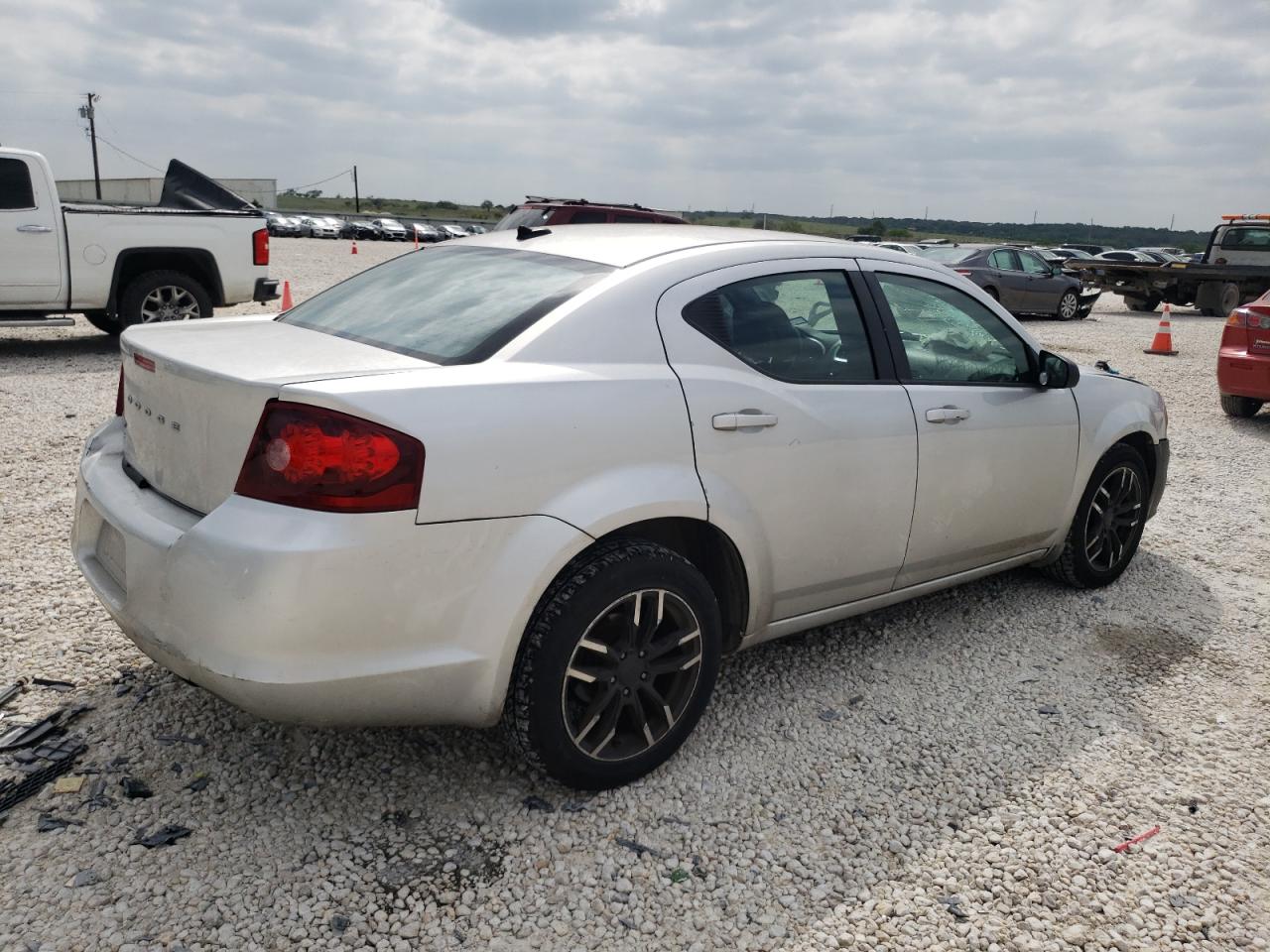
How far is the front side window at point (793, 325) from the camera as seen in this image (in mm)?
3213

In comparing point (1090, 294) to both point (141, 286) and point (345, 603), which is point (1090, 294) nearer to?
point (141, 286)

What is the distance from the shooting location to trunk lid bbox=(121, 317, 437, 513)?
2.57 metres

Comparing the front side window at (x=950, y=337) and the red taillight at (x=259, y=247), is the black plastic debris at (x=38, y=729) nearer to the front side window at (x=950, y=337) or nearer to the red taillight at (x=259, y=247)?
the front side window at (x=950, y=337)

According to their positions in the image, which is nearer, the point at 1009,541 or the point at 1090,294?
the point at 1009,541

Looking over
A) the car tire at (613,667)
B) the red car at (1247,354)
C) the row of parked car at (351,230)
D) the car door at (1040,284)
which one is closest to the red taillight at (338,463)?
the car tire at (613,667)

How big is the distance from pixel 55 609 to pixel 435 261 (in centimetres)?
208

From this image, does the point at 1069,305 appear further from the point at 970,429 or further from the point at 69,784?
the point at 69,784

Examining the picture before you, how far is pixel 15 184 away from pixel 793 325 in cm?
896

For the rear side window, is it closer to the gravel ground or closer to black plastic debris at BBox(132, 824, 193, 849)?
the gravel ground

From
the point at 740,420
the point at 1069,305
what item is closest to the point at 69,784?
the point at 740,420

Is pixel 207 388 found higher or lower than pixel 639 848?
higher

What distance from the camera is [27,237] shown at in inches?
375

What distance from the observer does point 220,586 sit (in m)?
2.43

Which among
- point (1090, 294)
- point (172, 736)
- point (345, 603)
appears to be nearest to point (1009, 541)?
point (345, 603)
